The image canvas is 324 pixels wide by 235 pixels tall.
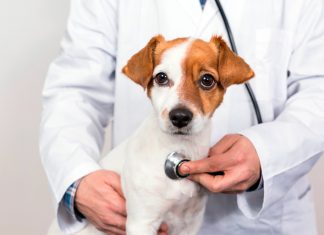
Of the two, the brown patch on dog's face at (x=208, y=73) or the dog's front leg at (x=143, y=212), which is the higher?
the brown patch on dog's face at (x=208, y=73)

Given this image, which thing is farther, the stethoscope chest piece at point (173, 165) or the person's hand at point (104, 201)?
the person's hand at point (104, 201)

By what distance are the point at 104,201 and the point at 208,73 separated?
29 cm

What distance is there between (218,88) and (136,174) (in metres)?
0.19

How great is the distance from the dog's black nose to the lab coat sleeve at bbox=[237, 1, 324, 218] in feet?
0.62

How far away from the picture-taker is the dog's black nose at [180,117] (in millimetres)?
744

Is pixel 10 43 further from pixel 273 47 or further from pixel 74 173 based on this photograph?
pixel 273 47

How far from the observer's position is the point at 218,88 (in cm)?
80

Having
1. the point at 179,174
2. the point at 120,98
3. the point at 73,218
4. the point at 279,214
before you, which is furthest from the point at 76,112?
the point at 279,214

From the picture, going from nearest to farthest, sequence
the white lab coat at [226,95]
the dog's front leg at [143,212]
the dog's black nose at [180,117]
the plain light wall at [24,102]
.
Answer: the dog's black nose at [180,117] < the dog's front leg at [143,212] < the white lab coat at [226,95] < the plain light wall at [24,102]

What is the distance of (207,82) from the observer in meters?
0.79

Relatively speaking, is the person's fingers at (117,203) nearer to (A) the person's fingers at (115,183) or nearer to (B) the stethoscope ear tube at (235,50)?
(A) the person's fingers at (115,183)

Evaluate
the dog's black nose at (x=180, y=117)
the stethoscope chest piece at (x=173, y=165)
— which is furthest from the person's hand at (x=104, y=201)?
the dog's black nose at (x=180, y=117)

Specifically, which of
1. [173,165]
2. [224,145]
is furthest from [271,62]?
[173,165]

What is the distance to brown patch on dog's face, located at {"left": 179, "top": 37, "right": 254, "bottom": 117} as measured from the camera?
0.78 m
